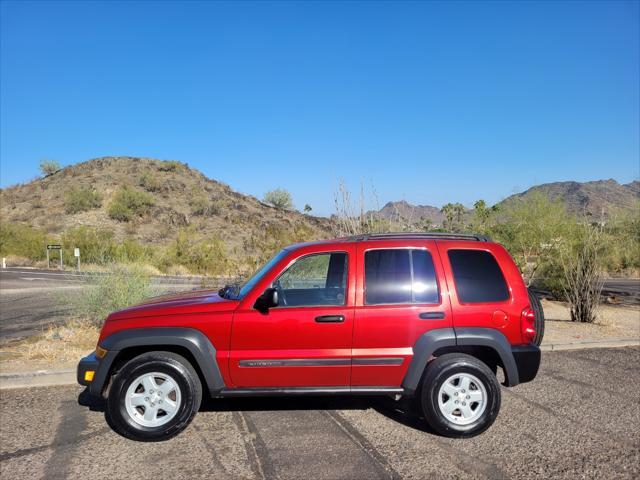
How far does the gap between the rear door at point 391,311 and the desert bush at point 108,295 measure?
215 inches

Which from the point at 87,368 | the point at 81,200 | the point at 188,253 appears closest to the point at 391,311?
the point at 87,368

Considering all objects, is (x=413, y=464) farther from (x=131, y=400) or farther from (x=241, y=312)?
(x=131, y=400)

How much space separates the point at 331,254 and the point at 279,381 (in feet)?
4.25

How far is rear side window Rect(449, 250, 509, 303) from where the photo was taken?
16.1 feet

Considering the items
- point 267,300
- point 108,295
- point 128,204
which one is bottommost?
point 108,295

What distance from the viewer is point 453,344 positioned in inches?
186

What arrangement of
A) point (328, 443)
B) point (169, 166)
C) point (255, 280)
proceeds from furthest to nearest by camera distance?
point (169, 166)
point (255, 280)
point (328, 443)

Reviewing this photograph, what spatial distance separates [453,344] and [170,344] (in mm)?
2581

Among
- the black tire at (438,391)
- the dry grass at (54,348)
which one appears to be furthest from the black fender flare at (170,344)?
the dry grass at (54,348)

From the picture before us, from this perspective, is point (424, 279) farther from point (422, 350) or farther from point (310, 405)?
point (310, 405)

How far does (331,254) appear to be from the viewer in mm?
5062

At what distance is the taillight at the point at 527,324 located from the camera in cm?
488

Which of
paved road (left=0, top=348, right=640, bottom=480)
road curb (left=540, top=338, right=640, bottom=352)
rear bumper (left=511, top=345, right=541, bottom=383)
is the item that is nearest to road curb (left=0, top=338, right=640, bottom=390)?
paved road (left=0, top=348, right=640, bottom=480)

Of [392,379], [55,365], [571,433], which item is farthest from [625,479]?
[55,365]
